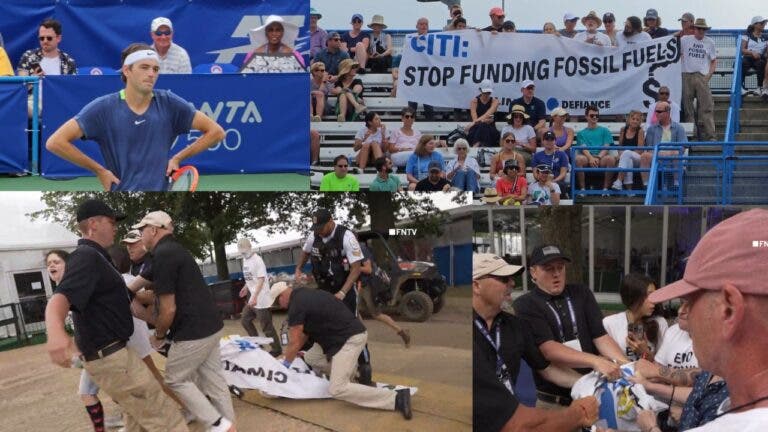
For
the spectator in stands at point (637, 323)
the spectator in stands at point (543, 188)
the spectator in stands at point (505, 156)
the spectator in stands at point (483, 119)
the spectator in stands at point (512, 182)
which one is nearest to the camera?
the spectator in stands at point (637, 323)

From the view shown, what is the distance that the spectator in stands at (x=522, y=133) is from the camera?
938 cm

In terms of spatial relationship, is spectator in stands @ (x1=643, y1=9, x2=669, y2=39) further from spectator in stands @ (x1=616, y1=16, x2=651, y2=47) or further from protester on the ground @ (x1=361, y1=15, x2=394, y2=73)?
protester on the ground @ (x1=361, y1=15, x2=394, y2=73)

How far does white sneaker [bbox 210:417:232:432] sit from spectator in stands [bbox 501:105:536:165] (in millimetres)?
7165

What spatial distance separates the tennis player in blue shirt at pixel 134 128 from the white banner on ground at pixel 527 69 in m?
6.66

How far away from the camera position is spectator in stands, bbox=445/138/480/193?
8406 mm

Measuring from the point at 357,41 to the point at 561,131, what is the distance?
3430 mm

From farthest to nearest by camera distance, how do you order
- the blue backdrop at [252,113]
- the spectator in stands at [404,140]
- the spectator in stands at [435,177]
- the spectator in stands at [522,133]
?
the spectator in stands at [522,133]
the spectator in stands at [404,140]
the spectator in stands at [435,177]
the blue backdrop at [252,113]

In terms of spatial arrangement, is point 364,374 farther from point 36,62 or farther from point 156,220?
point 36,62

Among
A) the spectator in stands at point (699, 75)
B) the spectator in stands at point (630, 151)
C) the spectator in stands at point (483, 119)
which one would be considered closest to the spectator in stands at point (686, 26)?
the spectator in stands at point (699, 75)

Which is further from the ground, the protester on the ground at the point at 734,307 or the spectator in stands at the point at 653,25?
the spectator in stands at the point at 653,25

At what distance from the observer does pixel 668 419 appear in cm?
246

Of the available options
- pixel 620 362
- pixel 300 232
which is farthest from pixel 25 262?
pixel 620 362

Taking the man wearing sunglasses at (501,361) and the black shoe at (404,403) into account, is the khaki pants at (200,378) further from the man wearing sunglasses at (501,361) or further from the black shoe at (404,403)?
the man wearing sunglasses at (501,361)

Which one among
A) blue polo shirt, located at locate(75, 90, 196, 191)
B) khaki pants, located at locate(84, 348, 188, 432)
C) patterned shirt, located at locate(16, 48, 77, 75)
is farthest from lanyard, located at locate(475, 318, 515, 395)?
patterned shirt, located at locate(16, 48, 77, 75)
